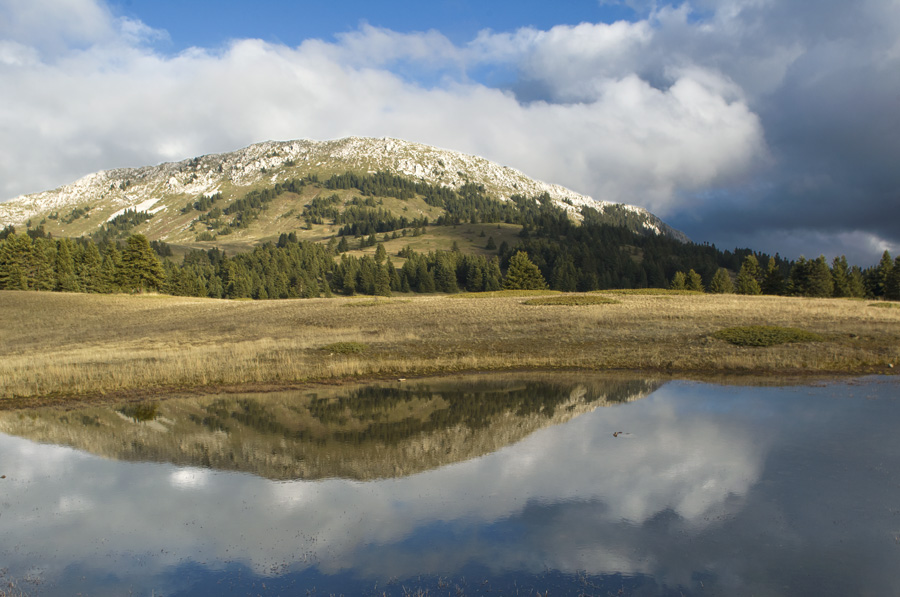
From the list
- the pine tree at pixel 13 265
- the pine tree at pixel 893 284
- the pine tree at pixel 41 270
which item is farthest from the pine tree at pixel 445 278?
the pine tree at pixel 893 284

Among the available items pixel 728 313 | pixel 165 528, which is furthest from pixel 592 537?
pixel 728 313

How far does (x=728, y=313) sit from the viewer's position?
44.1 meters

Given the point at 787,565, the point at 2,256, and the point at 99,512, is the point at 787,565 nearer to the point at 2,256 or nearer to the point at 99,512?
the point at 99,512

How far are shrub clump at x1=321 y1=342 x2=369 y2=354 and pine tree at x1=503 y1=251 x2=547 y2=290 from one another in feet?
273

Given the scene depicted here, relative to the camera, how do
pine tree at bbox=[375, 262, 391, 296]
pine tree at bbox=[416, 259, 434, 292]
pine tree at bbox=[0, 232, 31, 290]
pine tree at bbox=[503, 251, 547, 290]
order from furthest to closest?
pine tree at bbox=[416, 259, 434, 292], pine tree at bbox=[375, 262, 391, 296], pine tree at bbox=[503, 251, 547, 290], pine tree at bbox=[0, 232, 31, 290]

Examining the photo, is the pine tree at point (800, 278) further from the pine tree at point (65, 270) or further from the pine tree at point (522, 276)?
the pine tree at point (65, 270)

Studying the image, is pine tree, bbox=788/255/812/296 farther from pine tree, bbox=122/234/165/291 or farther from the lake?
pine tree, bbox=122/234/165/291

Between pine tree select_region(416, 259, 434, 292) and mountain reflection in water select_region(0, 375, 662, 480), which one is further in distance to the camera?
pine tree select_region(416, 259, 434, 292)

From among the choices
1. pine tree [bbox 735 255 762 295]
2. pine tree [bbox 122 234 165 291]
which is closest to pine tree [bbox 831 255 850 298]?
pine tree [bbox 735 255 762 295]

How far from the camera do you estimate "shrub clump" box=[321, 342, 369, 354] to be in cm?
3097

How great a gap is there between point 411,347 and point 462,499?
2096 centimetres

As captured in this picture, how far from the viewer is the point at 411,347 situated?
106 ft

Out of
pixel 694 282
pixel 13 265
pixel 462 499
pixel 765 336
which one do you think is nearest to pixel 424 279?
pixel 694 282

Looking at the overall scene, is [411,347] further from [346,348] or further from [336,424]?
[336,424]
